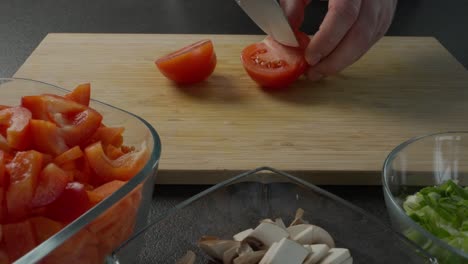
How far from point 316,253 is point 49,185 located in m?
0.36

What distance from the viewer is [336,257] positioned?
83 centimetres

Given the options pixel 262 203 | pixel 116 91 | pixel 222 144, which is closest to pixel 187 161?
pixel 222 144

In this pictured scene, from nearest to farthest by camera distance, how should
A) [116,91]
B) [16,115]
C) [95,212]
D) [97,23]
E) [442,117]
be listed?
[95,212] < [16,115] < [442,117] < [116,91] < [97,23]

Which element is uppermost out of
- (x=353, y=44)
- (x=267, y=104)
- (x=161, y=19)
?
(x=353, y=44)

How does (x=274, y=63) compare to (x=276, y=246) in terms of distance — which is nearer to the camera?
(x=276, y=246)

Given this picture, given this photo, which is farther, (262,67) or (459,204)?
(262,67)

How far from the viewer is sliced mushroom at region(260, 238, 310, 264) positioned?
795 mm

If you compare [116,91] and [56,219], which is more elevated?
[56,219]

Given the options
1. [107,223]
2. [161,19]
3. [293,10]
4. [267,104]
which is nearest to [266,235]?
[107,223]

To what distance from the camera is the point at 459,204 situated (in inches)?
37.9

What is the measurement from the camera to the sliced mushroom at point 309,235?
0.87 m

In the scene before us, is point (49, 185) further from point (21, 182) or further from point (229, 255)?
point (229, 255)

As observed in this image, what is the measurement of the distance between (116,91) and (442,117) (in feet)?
2.69

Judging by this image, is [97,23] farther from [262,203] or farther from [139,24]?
[262,203]
